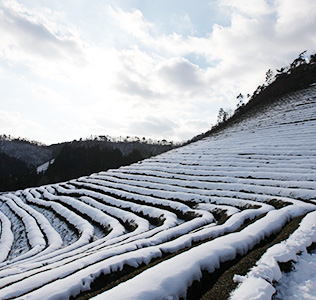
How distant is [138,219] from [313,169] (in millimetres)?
8021

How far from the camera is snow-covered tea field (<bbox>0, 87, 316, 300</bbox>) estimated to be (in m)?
2.97

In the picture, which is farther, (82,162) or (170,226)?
(82,162)

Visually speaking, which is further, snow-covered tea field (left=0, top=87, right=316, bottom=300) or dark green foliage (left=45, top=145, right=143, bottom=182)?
dark green foliage (left=45, top=145, right=143, bottom=182)

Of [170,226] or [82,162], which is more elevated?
[82,162]

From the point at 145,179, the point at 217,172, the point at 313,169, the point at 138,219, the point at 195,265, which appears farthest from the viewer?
the point at 145,179

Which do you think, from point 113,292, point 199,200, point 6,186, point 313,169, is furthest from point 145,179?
point 6,186

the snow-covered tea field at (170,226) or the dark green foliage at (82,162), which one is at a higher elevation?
the dark green foliage at (82,162)

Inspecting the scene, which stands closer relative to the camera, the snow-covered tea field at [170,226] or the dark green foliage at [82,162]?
the snow-covered tea field at [170,226]

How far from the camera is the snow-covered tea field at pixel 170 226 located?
2.97m

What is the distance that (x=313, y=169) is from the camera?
984 centimetres

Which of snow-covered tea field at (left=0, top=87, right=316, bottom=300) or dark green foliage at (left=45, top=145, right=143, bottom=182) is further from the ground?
dark green foliage at (left=45, top=145, right=143, bottom=182)

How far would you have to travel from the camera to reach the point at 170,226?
668 cm

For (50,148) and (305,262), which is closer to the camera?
(305,262)

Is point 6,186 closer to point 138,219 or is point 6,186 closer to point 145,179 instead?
point 145,179
